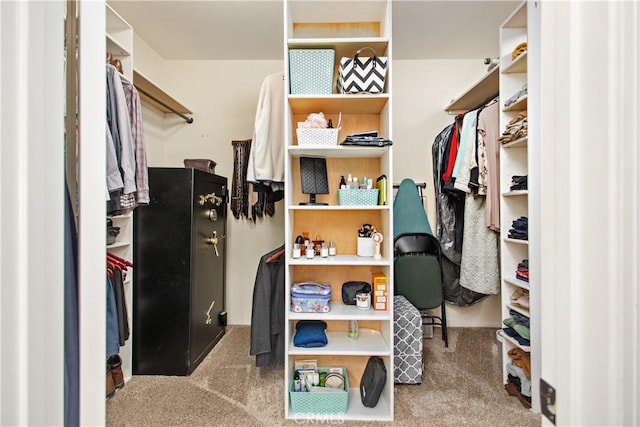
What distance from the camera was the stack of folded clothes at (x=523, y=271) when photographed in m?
1.95

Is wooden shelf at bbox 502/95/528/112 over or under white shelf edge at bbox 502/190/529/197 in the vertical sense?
over

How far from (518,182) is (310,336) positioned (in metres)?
1.55

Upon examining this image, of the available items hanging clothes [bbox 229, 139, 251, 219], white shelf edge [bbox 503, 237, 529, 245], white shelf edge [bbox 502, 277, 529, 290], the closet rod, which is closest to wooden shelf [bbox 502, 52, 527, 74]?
white shelf edge [bbox 503, 237, 529, 245]

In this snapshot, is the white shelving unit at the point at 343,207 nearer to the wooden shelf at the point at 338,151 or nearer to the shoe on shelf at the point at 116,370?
the wooden shelf at the point at 338,151

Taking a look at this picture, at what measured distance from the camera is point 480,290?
243cm

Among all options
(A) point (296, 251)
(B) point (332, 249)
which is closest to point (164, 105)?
(A) point (296, 251)

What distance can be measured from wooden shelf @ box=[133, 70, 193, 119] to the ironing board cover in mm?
2040

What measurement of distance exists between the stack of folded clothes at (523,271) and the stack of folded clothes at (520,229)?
174mm

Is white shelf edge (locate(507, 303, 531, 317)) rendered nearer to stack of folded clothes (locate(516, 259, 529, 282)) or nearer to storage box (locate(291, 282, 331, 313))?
stack of folded clothes (locate(516, 259, 529, 282))

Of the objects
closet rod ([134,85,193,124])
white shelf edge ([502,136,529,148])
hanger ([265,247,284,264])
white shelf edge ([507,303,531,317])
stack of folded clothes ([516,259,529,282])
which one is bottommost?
white shelf edge ([507,303,531,317])

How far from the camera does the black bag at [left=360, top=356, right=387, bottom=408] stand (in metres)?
1.76

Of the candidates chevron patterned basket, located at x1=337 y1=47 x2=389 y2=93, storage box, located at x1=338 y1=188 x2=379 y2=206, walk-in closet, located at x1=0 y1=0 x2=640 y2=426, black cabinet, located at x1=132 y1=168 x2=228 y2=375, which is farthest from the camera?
black cabinet, located at x1=132 y1=168 x2=228 y2=375

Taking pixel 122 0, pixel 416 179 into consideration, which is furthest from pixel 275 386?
pixel 122 0
